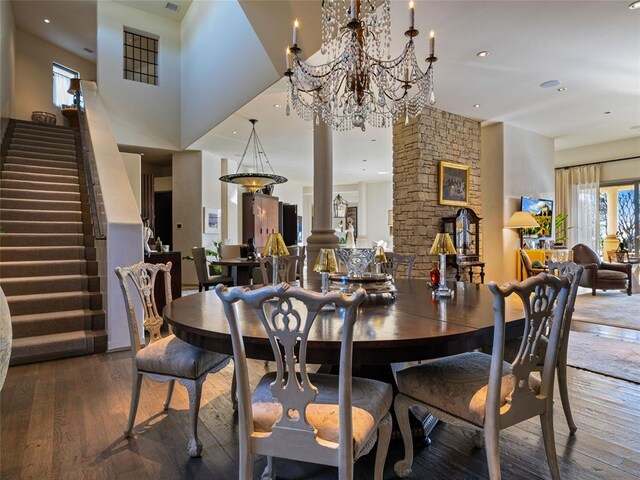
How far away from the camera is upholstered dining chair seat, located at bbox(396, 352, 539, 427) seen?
4.63 feet

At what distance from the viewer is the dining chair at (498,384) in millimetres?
1313

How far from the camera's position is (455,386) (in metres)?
1.49

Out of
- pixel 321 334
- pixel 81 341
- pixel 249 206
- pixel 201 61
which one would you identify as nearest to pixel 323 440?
pixel 321 334

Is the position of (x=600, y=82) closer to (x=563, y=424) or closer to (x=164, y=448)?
(x=563, y=424)

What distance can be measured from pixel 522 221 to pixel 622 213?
15.0 feet

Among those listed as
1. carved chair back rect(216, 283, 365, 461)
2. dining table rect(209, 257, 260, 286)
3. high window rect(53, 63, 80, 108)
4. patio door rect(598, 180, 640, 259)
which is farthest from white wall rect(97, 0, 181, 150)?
patio door rect(598, 180, 640, 259)

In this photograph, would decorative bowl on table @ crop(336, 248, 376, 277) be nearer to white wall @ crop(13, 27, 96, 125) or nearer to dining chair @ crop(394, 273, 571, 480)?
dining chair @ crop(394, 273, 571, 480)

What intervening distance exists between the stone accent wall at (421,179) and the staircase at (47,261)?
4442 millimetres

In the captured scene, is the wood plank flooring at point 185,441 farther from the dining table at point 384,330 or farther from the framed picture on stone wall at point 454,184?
the framed picture on stone wall at point 454,184

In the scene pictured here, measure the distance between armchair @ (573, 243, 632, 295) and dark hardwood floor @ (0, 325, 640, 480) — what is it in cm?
503

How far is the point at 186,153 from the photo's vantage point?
8.23 m

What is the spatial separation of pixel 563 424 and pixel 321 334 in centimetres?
174

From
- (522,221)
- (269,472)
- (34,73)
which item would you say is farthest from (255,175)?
(34,73)

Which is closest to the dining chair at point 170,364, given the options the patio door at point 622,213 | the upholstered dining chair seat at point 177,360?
the upholstered dining chair seat at point 177,360
